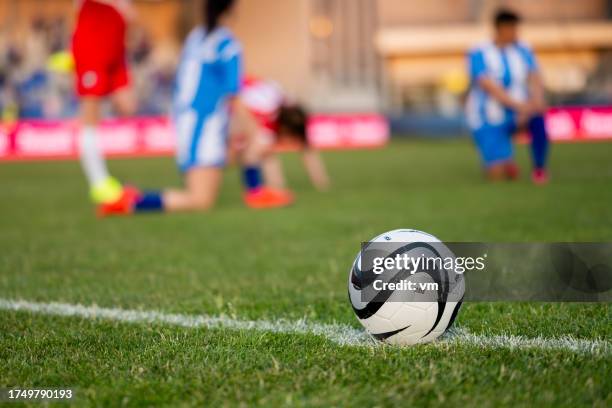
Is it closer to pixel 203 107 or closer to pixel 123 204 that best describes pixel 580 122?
pixel 203 107

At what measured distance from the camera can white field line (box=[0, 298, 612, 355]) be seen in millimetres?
2472

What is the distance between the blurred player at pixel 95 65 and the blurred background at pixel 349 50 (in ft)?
54.2

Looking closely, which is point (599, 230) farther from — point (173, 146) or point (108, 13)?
point (173, 146)

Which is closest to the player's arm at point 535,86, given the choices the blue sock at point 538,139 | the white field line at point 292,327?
the blue sock at point 538,139

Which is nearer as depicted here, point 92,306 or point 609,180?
point 92,306

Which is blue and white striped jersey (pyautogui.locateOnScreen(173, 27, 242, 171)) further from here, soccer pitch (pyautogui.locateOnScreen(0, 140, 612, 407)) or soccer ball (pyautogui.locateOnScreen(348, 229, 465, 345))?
soccer ball (pyautogui.locateOnScreen(348, 229, 465, 345))

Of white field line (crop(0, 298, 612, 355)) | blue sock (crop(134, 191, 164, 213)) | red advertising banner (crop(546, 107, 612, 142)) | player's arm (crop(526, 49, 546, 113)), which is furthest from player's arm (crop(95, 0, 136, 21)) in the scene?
red advertising banner (crop(546, 107, 612, 142))

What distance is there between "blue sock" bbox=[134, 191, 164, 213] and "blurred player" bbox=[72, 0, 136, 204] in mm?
213

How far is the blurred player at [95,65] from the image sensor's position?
6805 mm

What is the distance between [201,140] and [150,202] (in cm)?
68

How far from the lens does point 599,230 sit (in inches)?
198

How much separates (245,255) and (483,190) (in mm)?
4157

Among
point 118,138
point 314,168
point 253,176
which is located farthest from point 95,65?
point 118,138

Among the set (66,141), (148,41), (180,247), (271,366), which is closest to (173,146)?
(66,141)
